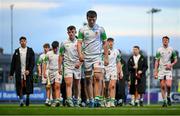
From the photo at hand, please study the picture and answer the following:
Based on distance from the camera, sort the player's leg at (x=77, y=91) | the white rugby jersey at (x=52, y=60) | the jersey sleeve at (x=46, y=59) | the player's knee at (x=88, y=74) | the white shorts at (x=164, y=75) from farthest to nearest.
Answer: the jersey sleeve at (x=46, y=59)
the white rugby jersey at (x=52, y=60)
the white shorts at (x=164, y=75)
the player's leg at (x=77, y=91)
the player's knee at (x=88, y=74)

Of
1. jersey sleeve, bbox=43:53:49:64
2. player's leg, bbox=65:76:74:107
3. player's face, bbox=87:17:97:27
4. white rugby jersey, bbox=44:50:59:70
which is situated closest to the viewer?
player's face, bbox=87:17:97:27

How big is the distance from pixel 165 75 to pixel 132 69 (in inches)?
137

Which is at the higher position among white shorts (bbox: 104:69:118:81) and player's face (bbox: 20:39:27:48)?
player's face (bbox: 20:39:27:48)

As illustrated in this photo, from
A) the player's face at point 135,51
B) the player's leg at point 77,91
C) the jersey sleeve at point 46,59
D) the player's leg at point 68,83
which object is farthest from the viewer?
the player's face at point 135,51

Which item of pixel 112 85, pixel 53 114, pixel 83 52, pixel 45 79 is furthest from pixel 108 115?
pixel 45 79

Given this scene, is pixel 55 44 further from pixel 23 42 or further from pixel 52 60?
pixel 23 42

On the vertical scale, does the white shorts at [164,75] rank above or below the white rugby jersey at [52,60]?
below

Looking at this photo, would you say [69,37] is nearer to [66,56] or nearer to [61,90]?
[66,56]

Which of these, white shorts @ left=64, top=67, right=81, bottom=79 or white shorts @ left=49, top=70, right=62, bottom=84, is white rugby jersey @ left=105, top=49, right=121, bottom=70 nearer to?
white shorts @ left=49, top=70, right=62, bottom=84

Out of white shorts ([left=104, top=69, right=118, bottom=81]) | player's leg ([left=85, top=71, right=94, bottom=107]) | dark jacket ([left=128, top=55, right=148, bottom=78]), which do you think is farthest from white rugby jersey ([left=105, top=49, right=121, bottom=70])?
player's leg ([left=85, top=71, right=94, bottom=107])

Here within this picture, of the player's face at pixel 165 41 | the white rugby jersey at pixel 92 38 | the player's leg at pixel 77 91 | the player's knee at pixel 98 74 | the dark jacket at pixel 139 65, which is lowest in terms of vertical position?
the player's leg at pixel 77 91

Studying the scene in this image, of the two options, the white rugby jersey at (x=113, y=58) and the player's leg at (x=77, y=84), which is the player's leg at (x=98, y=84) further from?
the white rugby jersey at (x=113, y=58)

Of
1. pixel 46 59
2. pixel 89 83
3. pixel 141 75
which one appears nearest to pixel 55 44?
pixel 46 59

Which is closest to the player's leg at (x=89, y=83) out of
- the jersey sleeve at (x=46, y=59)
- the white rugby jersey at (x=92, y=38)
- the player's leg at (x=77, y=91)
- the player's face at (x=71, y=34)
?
the white rugby jersey at (x=92, y=38)
